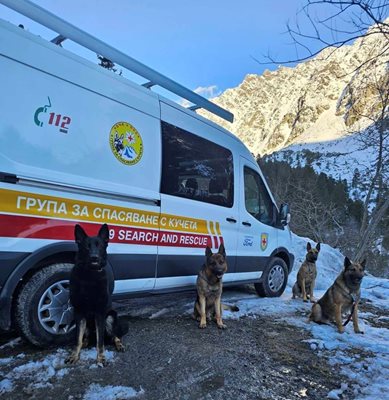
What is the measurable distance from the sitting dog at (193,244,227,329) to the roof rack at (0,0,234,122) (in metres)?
2.08

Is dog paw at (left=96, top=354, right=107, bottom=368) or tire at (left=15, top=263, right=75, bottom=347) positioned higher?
tire at (left=15, top=263, right=75, bottom=347)

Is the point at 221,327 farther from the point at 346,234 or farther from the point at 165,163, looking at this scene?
the point at 346,234

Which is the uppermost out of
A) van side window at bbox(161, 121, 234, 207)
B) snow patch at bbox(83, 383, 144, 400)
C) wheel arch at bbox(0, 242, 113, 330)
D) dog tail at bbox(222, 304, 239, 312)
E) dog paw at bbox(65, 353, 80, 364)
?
van side window at bbox(161, 121, 234, 207)

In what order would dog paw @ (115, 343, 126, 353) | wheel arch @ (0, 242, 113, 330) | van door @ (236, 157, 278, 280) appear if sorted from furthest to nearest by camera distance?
van door @ (236, 157, 278, 280) → dog paw @ (115, 343, 126, 353) → wheel arch @ (0, 242, 113, 330)

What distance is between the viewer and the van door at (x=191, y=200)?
4270mm

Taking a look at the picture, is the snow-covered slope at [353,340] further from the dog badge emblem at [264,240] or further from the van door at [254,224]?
the dog badge emblem at [264,240]

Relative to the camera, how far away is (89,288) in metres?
2.95

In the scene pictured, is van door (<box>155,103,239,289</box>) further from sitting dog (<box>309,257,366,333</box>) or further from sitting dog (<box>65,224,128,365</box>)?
sitting dog (<box>309,257,366,333</box>)

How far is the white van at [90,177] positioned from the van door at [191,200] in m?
0.02

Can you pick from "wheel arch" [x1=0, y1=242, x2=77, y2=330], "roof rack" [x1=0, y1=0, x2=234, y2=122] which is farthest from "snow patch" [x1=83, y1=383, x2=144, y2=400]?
"roof rack" [x1=0, y1=0, x2=234, y2=122]

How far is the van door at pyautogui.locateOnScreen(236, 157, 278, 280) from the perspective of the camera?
569 centimetres

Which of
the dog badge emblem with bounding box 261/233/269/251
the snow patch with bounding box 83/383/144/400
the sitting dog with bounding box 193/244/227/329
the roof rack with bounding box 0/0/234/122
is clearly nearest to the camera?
the snow patch with bounding box 83/383/144/400

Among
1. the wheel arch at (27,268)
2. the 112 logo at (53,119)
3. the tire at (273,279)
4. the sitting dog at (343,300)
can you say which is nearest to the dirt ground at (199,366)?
the wheel arch at (27,268)

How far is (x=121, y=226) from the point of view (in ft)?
12.2
